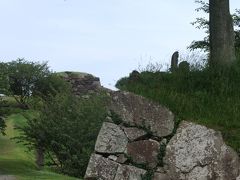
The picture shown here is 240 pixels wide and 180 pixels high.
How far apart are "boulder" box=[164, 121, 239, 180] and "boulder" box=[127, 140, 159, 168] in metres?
0.23

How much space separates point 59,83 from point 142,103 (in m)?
48.1

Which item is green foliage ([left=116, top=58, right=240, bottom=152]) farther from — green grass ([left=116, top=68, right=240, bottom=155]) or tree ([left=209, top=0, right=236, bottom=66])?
tree ([left=209, top=0, right=236, bottom=66])

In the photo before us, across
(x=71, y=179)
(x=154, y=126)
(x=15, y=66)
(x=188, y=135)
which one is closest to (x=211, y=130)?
(x=188, y=135)

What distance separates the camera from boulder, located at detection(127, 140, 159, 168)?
29.6ft

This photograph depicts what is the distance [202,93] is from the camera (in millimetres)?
10211

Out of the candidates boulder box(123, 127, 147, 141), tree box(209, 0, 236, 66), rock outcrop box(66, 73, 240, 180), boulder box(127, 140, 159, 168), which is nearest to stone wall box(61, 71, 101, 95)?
tree box(209, 0, 236, 66)

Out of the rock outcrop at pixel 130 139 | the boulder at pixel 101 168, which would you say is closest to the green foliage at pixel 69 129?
the boulder at pixel 101 168

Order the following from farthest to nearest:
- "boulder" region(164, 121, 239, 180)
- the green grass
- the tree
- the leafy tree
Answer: the leafy tree
the tree
the green grass
"boulder" region(164, 121, 239, 180)

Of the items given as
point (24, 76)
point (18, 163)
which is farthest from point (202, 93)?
point (24, 76)

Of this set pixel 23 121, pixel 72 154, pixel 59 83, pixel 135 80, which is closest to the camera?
pixel 135 80

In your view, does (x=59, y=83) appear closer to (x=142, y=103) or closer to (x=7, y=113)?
(x=7, y=113)

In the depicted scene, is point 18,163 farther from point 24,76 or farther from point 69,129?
point 24,76

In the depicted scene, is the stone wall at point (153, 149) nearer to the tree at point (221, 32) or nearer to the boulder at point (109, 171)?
the boulder at point (109, 171)

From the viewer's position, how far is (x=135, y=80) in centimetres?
1110
